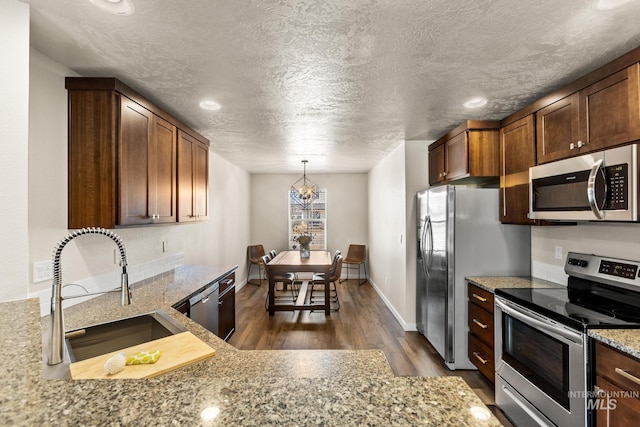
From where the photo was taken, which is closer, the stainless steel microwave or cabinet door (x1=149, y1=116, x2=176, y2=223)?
the stainless steel microwave

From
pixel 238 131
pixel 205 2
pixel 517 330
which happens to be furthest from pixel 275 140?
pixel 517 330

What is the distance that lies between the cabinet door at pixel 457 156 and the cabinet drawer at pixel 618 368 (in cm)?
179

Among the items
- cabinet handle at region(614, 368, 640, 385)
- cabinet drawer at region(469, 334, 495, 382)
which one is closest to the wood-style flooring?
cabinet drawer at region(469, 334, 495, 382)

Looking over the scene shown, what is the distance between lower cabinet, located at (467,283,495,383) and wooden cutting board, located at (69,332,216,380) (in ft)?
7.29

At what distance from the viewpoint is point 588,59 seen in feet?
6.07

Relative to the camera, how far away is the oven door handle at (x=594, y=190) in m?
1.76

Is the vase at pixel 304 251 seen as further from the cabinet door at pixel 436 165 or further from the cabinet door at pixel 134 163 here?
the cabinet door at pixel 134 163

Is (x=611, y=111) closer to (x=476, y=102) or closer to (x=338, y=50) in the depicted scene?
(x=476, y=102)

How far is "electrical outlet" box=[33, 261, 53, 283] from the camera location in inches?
68.6

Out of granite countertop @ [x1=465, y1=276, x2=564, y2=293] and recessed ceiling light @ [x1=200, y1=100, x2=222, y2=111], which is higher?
recessed ceiling light @ [x1=200, y1=100, x2=222, y2=111]

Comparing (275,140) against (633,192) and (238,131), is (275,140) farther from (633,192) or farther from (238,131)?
(633,192)

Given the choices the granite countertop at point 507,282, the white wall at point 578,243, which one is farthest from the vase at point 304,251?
the white wall at point 578,243

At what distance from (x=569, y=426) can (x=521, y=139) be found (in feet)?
6.65

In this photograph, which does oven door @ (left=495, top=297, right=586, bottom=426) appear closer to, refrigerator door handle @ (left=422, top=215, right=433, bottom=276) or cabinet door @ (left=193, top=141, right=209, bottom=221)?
refrigerator door handle @ (left=422, top=215, right=433, bottom=276)
